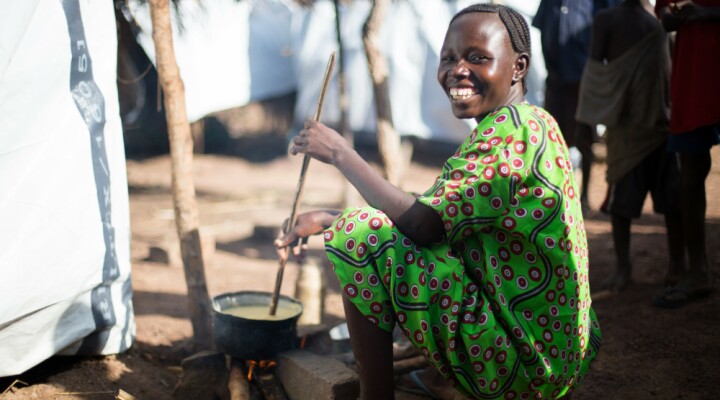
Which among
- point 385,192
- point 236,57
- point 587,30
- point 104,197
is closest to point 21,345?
point 104,197

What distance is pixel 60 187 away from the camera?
247cm

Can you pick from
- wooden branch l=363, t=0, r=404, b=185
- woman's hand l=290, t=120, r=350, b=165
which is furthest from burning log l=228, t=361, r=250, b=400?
wooden branch l=363, t=0, r=404, b=185

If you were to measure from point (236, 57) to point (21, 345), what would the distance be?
6.49 meters

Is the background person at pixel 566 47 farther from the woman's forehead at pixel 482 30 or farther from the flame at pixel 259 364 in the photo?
the woman's forehead at pixel 482 30

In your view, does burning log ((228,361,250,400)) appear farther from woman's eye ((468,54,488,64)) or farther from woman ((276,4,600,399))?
woman's eye ((468,54,488,64))

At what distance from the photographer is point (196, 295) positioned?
317 cm

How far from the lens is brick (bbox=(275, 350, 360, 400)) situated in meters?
2.45

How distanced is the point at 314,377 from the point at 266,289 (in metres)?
1.93

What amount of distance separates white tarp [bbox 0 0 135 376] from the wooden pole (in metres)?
0.21

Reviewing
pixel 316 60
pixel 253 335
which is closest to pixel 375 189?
pixel 253 335

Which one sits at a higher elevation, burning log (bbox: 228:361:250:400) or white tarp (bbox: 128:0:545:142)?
white tarp (bbox: 128:0:545:142)

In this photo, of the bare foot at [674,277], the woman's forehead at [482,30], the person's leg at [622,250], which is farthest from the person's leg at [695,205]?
the woman's forehead at [482,30]

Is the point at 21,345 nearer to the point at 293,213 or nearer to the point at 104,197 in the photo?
the point at 104,197

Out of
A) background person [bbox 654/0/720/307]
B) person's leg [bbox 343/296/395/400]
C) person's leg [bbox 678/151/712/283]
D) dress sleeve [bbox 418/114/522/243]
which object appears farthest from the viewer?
person's leg [bbox 678/151/712/283]
